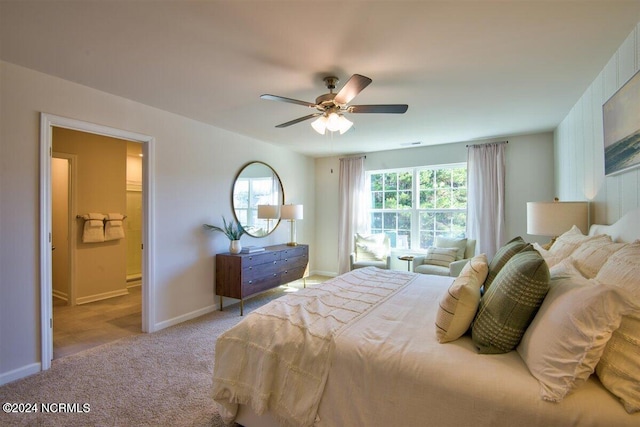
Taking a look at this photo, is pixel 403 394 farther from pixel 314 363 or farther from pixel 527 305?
pixel 527 305

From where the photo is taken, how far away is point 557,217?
277 cm

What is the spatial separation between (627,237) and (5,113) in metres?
4.61

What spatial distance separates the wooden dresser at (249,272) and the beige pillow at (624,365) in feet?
10.9

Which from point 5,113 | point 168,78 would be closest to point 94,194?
point 5,113

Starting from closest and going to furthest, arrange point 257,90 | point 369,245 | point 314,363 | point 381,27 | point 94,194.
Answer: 1. point 314,363
2. point 381,27
3. point 257,90
4. point 94,194
5. point 369,245

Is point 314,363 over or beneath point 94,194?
beneath

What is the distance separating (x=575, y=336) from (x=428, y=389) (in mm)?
573

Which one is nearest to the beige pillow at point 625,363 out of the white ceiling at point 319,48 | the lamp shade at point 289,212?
the white ceiling at point 319,48

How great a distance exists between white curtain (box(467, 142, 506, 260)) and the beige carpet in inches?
160

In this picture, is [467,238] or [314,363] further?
[467,238]

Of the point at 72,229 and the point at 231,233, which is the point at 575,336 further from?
the point at 72,229

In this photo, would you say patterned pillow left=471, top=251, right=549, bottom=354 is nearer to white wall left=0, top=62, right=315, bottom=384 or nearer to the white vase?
the white vase

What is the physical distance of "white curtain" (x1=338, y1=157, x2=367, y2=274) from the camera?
5.52 m

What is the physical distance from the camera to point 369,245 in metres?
5.00
